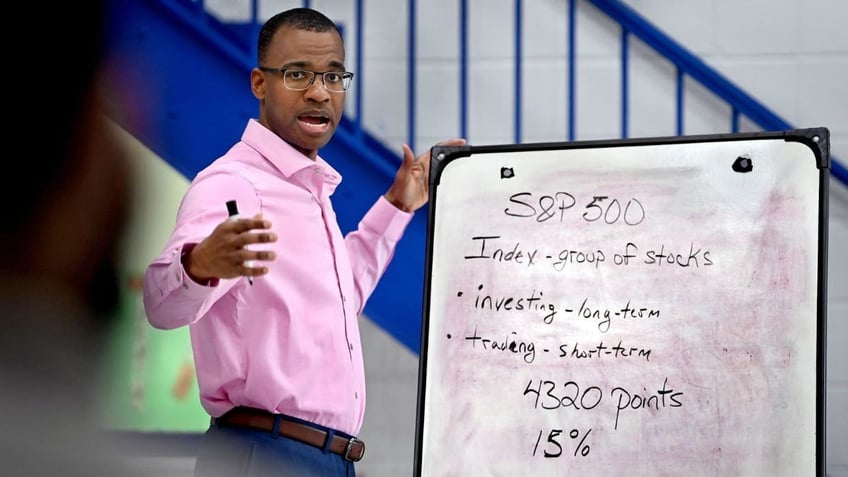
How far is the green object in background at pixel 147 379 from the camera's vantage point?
3.46 m

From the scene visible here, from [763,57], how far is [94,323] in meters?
2.45

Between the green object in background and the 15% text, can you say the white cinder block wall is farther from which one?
the 15% text

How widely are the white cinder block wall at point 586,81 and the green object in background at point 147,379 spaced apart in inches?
9.5

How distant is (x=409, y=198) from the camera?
224cm

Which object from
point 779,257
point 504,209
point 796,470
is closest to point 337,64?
point 504,209

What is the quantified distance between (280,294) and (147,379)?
1.80 meters

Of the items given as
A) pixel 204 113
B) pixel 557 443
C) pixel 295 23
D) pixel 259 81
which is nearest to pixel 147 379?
pixel 204 113

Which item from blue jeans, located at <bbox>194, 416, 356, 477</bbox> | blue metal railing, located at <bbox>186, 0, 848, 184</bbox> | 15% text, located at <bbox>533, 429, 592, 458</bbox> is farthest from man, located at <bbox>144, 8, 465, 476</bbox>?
blue metal railing, located at <bbox>186, 0, 848, 184</bbox>

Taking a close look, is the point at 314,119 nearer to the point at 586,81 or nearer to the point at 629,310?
the point at 629,310

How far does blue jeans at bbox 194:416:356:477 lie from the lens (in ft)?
5.90

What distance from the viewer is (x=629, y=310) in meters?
1.75

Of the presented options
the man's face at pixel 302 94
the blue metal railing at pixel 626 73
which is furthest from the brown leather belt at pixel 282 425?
the blue metal railing at pixel 626 73

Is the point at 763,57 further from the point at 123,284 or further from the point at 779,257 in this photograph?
the point at 123,284

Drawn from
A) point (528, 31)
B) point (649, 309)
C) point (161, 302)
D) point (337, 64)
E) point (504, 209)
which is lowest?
point (161, 302)
